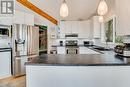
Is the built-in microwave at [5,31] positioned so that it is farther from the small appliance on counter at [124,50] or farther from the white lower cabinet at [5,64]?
the small appliance on counter at [124,50]

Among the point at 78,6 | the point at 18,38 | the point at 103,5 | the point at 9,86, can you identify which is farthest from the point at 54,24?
the point at 103,5

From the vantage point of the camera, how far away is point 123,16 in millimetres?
3010

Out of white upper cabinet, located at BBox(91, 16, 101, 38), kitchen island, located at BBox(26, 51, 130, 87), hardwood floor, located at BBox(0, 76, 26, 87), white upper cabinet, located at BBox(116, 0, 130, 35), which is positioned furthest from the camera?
white upper cabinet, located at BBox(91, 16, 101, 38)

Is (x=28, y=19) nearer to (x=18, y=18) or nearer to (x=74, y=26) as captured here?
(x=18, y=18)

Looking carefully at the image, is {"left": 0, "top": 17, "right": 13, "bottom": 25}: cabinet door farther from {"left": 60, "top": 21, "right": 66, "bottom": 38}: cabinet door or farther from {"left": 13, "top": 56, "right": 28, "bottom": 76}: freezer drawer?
{"left": 60, "top": 21, "right": 66, "bottom": 38}: cabinet door

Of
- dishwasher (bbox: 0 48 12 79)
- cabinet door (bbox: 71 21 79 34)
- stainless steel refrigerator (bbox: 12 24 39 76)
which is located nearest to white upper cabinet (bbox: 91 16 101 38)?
cabinet door (bbox: 71 21 79 34)

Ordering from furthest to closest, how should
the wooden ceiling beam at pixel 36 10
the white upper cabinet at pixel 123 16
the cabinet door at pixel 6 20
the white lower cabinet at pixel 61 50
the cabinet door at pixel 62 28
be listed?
the cabinet door at pixel 62 28 < the white lower cabinet at pixel 61 50 < the wooden ceiling beam at pixel 36 10 < the cabinet door at pixel 6 20 < the white upper cabinet at pixel 123 16

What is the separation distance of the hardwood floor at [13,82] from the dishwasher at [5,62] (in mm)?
246

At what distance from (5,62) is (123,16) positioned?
390 cm

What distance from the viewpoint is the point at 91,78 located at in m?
2.43

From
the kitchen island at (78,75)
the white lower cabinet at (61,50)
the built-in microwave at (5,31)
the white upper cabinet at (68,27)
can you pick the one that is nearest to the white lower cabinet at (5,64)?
the built-in microwave at (5,31)

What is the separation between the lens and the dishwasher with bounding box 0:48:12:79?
5270 mm

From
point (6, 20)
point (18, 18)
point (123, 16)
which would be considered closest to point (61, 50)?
point (18, 18)

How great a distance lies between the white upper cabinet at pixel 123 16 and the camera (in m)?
2.79
